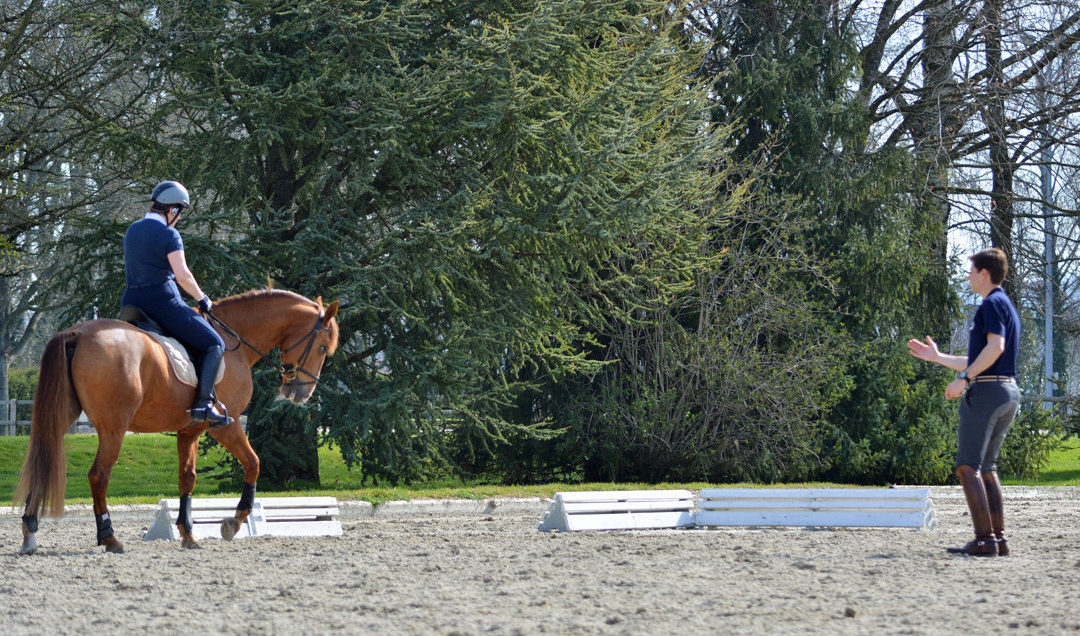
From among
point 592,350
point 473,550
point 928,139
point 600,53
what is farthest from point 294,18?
point 928,139

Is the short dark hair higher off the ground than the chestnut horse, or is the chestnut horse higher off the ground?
the short dark hair

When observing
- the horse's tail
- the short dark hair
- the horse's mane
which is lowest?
the horse's tail

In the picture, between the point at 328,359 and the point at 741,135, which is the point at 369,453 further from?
the point at 741,135

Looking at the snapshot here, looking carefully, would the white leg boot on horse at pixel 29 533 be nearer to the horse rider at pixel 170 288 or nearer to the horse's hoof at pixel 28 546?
the horse's hoof at pixel 28 546

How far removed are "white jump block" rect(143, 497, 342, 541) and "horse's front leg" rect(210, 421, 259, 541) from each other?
11.9 inches

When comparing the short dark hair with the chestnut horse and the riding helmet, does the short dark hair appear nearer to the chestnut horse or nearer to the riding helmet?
the chestnut horse

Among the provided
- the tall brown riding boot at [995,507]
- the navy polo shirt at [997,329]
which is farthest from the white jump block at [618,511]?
the navy polo shirt at [997,329]

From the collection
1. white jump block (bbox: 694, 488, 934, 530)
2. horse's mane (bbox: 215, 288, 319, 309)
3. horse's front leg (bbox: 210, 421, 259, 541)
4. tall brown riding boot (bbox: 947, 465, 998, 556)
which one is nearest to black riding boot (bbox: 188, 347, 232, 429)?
horse's front leg (bbox: 210, 421, 259, 541)

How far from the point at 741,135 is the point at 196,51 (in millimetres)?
9708

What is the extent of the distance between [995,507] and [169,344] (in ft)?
19.9

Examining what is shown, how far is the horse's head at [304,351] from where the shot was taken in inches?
398

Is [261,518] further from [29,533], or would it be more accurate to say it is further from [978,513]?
[978,513]

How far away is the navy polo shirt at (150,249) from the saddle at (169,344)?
9.3 inches

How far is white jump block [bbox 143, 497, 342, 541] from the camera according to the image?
10.1 m
